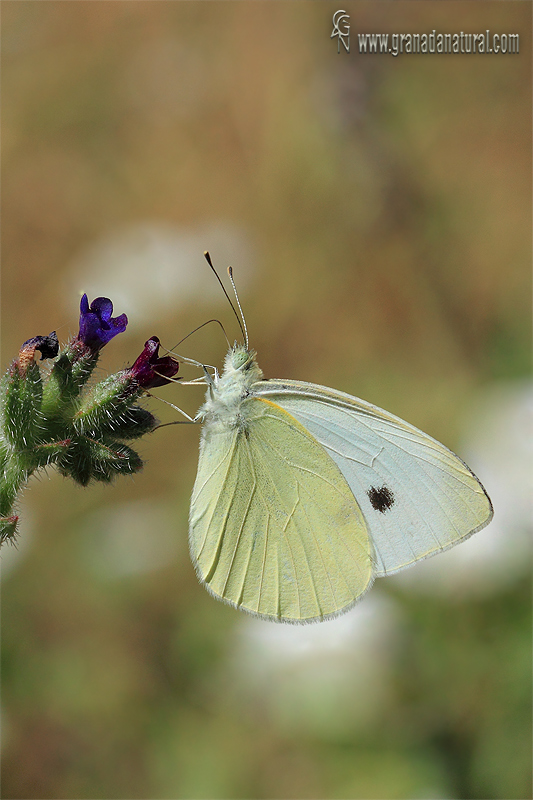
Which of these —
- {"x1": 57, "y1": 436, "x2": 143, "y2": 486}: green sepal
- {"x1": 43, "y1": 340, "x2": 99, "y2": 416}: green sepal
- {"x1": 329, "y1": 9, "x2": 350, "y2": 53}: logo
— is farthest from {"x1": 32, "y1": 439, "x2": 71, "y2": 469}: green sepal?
{"x1": 329, "y1": 9, "x2": 350, "y2": 53}: logo

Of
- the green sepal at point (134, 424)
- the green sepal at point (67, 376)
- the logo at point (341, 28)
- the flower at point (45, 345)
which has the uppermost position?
the logo at point (341, 28)

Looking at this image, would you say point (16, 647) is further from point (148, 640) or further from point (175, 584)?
point (175, 584)

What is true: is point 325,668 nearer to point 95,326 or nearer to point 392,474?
point 392,474

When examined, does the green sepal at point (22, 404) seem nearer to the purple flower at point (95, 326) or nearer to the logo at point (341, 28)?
the purple flower at point (95, 326)

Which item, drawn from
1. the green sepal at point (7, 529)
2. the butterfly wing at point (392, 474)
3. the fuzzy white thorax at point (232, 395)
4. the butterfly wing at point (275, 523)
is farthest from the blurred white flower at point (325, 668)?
the green sepal at point (7, 529)

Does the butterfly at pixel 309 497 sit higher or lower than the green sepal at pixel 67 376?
lower

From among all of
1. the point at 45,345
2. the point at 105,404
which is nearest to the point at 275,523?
the point at 105,404
